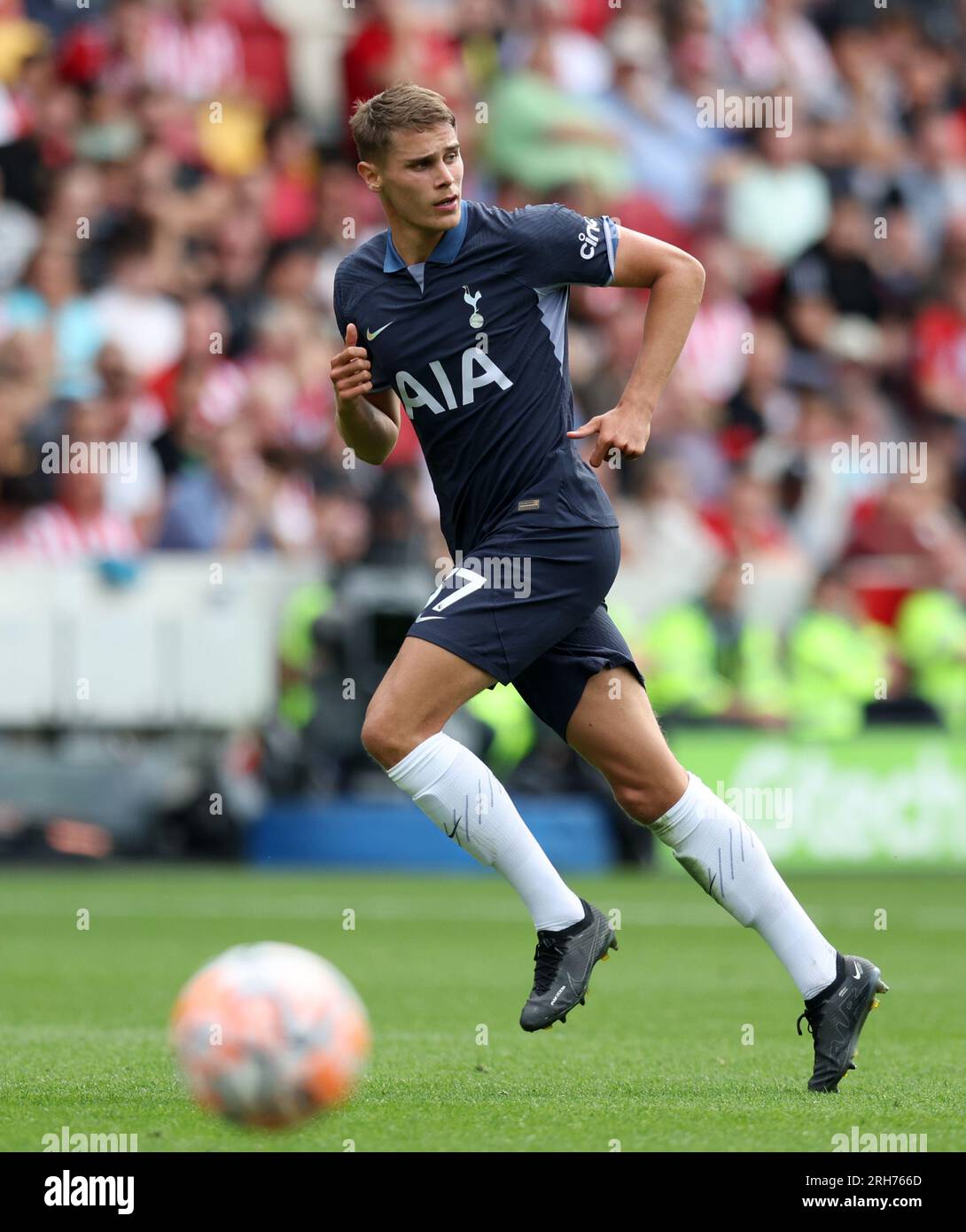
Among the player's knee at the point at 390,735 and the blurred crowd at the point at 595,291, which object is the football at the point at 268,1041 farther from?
the blurred crowd at the point at 595,291

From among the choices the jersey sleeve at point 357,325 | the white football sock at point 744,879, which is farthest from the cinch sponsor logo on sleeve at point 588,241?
the white football sock at point 744,879

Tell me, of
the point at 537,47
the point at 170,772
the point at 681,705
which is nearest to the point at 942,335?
the point at 537,47

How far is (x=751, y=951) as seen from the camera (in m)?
9.68

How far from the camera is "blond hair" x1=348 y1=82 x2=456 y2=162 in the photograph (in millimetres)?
5598

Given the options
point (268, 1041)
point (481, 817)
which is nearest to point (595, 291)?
point (481, 817)

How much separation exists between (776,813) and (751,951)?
3301 millimetres

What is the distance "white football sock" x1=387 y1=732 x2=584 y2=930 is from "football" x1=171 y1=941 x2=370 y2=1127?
0.65m

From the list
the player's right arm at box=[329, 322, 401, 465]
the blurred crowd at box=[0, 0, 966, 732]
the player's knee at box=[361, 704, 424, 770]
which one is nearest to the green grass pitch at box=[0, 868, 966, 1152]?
the player's knee at box=[361, 704, 424, 770]

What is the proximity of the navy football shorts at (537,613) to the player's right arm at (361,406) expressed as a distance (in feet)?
1.52

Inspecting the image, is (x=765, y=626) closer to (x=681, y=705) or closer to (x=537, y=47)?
(x=681, y=705)

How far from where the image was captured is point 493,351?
5.74m

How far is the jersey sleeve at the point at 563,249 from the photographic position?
225 inches
